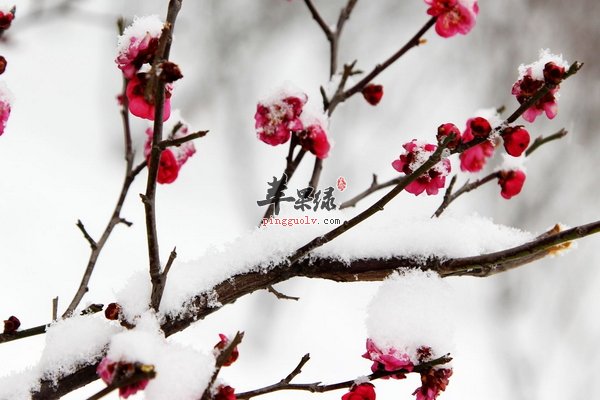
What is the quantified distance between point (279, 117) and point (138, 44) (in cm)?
22

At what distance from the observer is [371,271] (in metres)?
0.62

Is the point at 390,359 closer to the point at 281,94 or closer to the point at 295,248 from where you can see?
the point at 295,248

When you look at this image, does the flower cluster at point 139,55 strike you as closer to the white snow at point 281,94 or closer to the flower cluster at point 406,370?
the white snow at point 281,94

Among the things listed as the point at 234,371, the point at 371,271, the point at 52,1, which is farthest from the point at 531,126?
the point at 371,271

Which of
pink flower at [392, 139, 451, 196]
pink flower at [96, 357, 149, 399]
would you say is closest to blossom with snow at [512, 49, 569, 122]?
pink flower at [392, 139, 451, 196]

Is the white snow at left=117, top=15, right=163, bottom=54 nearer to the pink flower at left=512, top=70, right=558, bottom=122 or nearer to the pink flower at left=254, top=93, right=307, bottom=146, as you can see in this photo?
the pink flower at left=254, top=93, right=307, bottom=146

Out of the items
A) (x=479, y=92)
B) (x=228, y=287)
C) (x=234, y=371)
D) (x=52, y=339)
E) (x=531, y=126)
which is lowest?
(x=52, y=339)

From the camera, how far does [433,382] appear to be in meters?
0.57

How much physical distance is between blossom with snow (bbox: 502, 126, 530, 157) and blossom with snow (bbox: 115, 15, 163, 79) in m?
0.38

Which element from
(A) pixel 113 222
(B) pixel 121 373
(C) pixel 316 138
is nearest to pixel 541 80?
(C) pixel 316 138

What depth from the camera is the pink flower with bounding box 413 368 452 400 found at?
569 mm

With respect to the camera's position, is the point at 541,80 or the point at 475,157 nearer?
the point at 541,80

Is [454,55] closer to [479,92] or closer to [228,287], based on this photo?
[479,92]

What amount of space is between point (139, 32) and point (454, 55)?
3.21 metres
